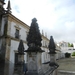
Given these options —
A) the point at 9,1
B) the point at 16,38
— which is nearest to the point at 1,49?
the point at 16,38

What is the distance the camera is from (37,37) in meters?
5.24

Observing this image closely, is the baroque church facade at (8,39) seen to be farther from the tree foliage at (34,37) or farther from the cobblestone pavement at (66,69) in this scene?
the tree foliage at (34,37)

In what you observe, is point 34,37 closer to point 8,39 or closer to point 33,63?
point 33,63

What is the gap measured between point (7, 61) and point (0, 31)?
3.92 m

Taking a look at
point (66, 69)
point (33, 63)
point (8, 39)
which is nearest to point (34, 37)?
point (33, 63)

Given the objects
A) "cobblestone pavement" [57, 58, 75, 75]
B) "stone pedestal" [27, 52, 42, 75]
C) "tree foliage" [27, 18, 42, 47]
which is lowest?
"cobblestone pavement" [57, 58, 75, 75]

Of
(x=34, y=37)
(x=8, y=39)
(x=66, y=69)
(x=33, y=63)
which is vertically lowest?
(x=66, y=69)

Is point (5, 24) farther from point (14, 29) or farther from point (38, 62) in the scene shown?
point (38, 62)

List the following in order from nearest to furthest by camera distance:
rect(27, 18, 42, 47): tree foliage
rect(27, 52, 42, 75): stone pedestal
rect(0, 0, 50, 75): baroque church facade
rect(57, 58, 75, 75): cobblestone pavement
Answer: rect(27, 52, 42, 75): stone pedestal, rect(27, 18, 42, 47): tree foliage, rect(57, 58, 75, 75): cobblestone pavement, rect(0, 0, 50, 75): baroque church facade

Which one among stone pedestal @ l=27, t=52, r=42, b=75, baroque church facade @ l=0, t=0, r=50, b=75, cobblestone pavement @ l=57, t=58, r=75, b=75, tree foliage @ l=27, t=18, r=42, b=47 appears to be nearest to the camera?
stone pedestal @ l=27, t=52, r=42, b=75

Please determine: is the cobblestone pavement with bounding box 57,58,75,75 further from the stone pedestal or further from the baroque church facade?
the stone pedestal

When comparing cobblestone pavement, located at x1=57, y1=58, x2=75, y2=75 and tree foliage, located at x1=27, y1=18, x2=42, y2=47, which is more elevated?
tree foliage, located at x1=27, y1=18, x2=42, y2=47

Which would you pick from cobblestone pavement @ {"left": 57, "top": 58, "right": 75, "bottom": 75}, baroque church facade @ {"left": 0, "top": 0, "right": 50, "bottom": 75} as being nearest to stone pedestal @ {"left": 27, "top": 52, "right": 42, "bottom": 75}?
cobblestone pavement @ {"left": 57, "top": 58, "right": 75, "bottom": 75}

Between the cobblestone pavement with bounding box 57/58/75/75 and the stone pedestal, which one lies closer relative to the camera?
the stone pedestal
